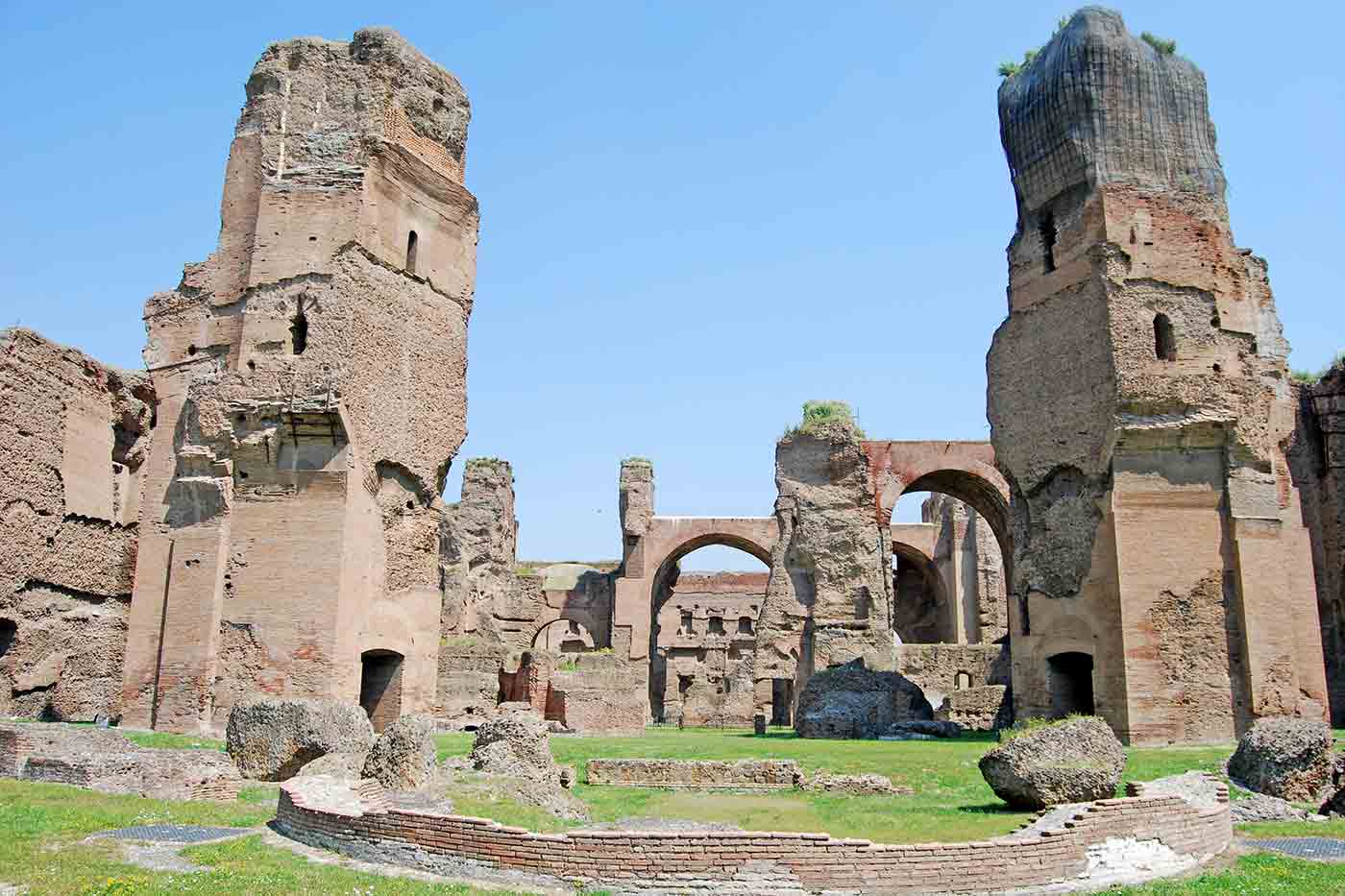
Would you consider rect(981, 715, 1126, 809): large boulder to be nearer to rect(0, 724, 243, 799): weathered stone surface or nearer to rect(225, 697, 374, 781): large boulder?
rect(225, 697, 374, 781): large boulder

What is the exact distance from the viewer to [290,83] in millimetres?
17016

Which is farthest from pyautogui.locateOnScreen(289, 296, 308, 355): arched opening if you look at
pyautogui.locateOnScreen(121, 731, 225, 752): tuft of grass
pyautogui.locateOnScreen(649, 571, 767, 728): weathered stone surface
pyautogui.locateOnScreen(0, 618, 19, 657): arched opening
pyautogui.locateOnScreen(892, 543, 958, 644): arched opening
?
pyautogui.locateOnScreen(892, 543, 958, 644): arched opening

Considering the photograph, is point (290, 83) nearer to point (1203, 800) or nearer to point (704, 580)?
point (1203, 800)

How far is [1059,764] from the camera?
8820mm

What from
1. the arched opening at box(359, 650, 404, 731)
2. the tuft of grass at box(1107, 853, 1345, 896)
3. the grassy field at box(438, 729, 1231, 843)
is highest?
the arched opening at box(359, 650, 404, 731)

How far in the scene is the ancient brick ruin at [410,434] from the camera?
1538 cm

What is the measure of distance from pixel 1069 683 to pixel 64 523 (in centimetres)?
1509

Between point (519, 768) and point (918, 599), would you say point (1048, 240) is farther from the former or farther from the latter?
point (918, 599)

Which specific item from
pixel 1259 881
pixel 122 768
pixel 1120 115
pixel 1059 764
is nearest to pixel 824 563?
pixel 1120 115

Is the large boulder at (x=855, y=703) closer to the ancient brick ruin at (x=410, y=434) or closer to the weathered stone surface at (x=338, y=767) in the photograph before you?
the ancient brick ruin at (x=410, y=434)

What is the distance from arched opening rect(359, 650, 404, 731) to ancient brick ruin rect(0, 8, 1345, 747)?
0.17 ft

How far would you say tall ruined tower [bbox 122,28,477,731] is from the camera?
49.8 ft

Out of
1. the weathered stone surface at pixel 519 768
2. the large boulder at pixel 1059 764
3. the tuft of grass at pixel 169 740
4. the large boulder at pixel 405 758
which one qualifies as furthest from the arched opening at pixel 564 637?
the large boulder at pixel 1059 764

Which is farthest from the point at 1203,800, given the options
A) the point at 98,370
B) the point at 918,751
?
the point at 98,370
